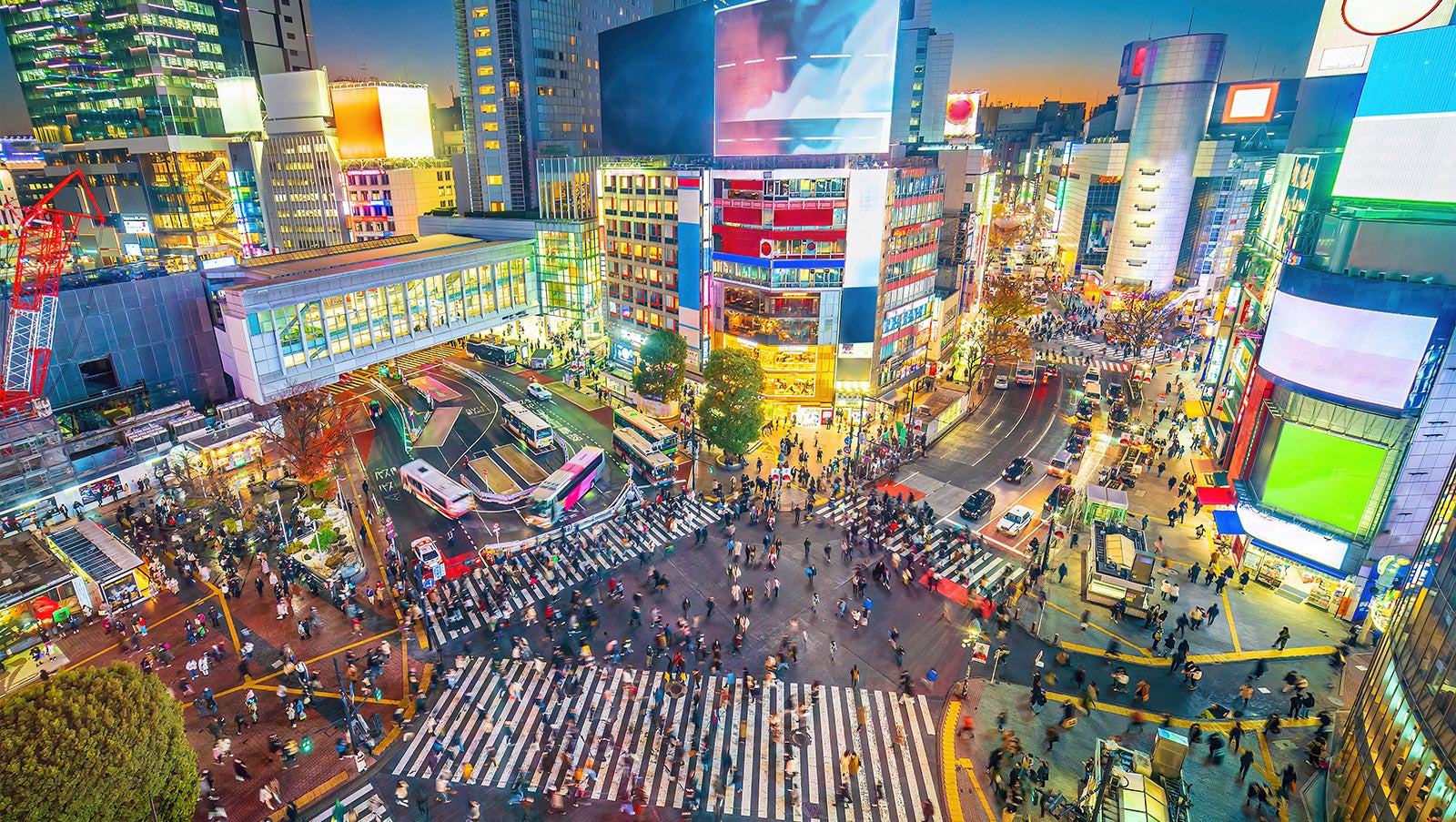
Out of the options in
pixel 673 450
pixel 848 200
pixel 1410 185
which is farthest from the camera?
pixel 848 200

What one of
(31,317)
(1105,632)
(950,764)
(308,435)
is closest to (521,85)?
(31,317)

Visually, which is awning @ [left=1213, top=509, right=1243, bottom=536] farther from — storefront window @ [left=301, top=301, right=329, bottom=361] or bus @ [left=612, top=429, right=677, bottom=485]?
storefront window @ [left=301, top=301, right=329, bottom=361]

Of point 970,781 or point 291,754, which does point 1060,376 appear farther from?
point 291,754

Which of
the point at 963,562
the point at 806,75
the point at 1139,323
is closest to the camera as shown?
the point at 963,562

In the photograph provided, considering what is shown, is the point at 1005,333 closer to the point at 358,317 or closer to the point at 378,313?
the point at 378,313

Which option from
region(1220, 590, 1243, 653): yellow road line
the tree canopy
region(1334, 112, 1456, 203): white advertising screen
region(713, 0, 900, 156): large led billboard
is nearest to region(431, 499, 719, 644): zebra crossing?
region(1220, 590, 1243, 653): yellow road line

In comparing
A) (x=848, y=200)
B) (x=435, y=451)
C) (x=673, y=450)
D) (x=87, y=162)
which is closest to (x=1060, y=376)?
(x=848, y=200)
